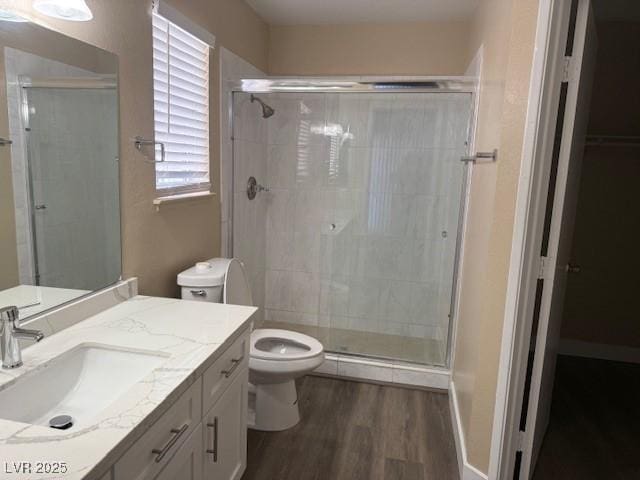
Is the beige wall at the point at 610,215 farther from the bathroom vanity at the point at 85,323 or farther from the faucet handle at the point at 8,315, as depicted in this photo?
the faucet handle at the point at 8,315

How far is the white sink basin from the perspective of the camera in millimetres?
1159

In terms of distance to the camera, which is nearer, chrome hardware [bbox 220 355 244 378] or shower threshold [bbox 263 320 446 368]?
chrome hardware [bbox 220 355 244 378]

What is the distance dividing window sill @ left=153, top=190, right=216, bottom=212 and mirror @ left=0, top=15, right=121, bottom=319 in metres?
0.27

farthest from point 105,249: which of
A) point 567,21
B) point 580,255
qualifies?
point 580,255

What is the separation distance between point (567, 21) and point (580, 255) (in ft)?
7.35

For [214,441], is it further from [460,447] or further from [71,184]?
[460,447]

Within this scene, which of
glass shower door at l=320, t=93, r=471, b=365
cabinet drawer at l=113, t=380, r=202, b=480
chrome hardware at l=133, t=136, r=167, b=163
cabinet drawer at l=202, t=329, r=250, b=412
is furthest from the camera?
glass shower door at l=320, t=93, r=471, b=365

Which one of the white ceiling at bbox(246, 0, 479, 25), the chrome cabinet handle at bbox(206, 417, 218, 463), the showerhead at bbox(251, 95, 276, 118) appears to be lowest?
the chrome cabinet handle at bbox(206, 417, 218, 463)

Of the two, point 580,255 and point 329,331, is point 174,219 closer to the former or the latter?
point 329,331

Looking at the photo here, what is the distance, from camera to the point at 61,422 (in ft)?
3.79

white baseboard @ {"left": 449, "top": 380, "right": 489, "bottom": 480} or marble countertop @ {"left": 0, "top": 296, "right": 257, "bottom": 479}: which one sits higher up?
marble countertop @ {"left": 0, "top": 296, "right": 257, "bottom": 479}

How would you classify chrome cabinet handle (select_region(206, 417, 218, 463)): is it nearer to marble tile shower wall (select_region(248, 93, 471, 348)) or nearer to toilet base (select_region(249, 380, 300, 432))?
toilet base (select_region(249, 380, 300, 432))

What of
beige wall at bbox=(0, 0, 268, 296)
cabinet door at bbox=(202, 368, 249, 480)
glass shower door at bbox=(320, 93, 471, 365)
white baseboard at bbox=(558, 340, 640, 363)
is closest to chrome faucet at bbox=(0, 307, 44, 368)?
cabinet door at bbox=(202, 368, 249, 480)

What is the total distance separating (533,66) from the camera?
5.20ft
